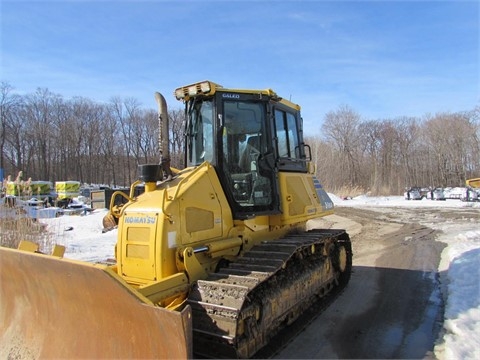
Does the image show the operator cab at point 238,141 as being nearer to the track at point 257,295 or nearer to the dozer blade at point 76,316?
the track at point 257,295

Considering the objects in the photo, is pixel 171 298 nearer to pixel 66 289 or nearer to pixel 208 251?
pixel 208 251

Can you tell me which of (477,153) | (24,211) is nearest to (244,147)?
(24,211)

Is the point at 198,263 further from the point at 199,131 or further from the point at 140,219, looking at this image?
the point at 199,131

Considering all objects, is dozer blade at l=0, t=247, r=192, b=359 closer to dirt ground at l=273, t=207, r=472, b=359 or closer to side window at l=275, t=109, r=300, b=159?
dirt ground at l=273, t=207, r=472, b=359

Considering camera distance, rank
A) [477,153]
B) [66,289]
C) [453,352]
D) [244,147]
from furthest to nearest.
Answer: [477,153] < [244,147] < [453,352] < [66,289]

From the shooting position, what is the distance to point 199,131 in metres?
5.43

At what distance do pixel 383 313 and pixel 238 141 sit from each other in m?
3.24

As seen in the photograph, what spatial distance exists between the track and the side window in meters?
1.29

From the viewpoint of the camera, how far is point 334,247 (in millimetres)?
7113

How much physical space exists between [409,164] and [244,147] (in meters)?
51.4

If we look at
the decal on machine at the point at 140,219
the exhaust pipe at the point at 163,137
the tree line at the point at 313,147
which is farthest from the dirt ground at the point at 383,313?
the tree line at the point at 313,147

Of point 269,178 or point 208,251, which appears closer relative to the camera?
point 208,251

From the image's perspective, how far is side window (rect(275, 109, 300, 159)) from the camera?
5930mm

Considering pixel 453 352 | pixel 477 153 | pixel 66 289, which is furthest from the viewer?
pixel 477 153
